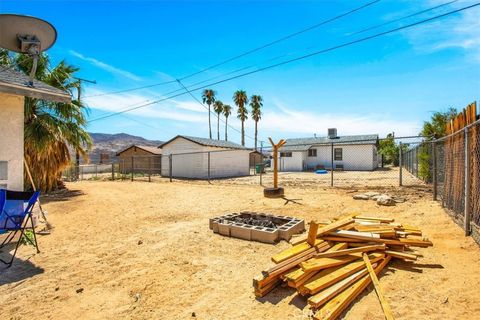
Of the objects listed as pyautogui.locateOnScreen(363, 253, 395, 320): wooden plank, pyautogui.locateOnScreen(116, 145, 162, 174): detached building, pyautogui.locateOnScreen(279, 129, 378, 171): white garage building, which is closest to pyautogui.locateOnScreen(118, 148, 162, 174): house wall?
pyautogui.locateOnScreen(116, 145, 162, 174): detached building

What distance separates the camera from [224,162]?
2336 centimetres

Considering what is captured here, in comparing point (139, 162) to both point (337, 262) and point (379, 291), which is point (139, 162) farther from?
point (379, 291)

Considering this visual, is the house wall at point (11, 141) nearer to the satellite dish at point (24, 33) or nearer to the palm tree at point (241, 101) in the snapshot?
the satellite dish at point (24, 33)

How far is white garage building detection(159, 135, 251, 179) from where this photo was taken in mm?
21984

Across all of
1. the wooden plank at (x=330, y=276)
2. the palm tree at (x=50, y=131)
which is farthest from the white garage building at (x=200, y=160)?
the wooden plank at (x=330, y=276)

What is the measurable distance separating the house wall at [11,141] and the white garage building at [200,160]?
1470cm

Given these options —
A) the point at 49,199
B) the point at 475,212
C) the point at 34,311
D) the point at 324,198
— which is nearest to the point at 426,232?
the point at 475,212

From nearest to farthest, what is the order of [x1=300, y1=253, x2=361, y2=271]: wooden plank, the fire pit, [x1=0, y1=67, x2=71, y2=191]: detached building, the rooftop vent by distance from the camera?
1. [x1=300, y1=253, x2=361, y2=271]: wooden plank
2. the fire pit
3. [x1=0, y1=67, x2=71, y2=191]: detached building
4. the rooftop vent

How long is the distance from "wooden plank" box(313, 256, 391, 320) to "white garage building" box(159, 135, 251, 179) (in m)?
18.5

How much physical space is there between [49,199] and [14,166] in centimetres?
513

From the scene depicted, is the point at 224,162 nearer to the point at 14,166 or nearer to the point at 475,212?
the point at 14,166

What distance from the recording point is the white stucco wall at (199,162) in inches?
866

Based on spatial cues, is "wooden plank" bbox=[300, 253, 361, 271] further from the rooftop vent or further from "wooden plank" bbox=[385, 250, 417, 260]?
the rooftop vent

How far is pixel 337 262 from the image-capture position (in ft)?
11.1
